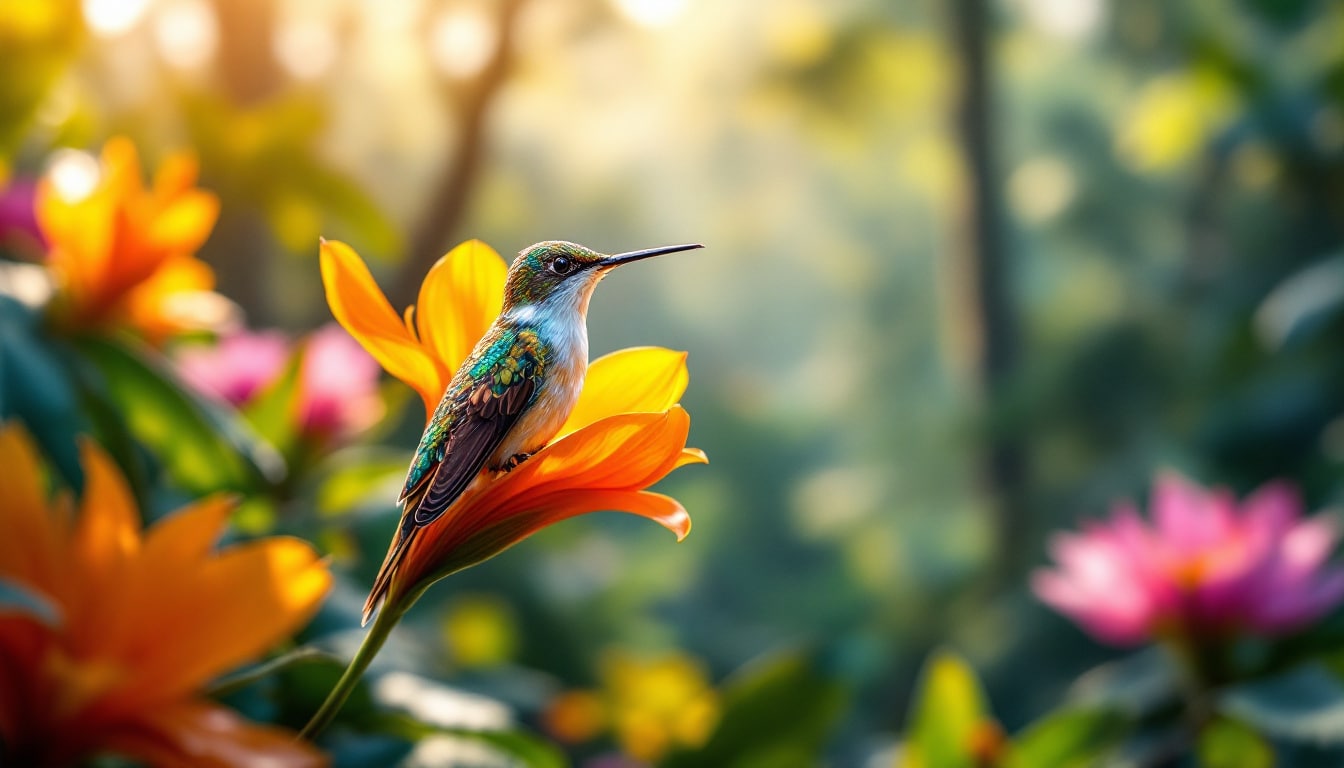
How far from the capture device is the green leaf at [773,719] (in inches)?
16.0

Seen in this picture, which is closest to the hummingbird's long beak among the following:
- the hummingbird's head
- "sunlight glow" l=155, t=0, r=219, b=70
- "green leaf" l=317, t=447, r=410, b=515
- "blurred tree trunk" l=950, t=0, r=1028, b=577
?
the hummingbird's head

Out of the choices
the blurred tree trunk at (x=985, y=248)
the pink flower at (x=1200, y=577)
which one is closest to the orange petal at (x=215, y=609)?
the pink flower at (x=1200, y=577)

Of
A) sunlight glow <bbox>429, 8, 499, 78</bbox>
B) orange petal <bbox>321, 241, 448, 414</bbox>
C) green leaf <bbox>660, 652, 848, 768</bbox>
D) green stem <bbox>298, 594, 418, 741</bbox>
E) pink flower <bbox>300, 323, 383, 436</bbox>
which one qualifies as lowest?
green stem <bbox>298, 594, 418, 741</bbox>

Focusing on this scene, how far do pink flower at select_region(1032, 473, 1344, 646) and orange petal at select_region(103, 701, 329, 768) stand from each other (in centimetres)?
49

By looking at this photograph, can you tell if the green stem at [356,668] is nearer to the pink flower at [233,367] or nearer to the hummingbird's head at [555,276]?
the hummingbird's head at [555,276]

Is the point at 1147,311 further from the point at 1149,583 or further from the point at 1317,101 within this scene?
the point at 1149,583

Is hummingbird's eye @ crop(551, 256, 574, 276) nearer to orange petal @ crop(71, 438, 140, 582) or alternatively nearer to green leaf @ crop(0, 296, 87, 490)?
orange petal @ crop(71, 438, 140, 582)

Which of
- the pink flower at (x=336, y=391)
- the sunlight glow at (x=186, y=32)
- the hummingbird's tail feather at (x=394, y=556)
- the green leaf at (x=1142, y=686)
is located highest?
the sunlight glow at (x=186, y=32)

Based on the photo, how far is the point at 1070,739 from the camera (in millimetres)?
473

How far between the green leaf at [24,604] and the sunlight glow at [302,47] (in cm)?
112

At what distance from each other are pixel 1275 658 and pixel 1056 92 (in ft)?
10.8

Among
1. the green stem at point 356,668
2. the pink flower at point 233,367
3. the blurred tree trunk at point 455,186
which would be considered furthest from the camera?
the blurred tree trunk at point 455,186

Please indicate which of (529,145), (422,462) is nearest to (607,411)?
(422,462)

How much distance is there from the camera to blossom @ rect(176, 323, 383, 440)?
0.50m
